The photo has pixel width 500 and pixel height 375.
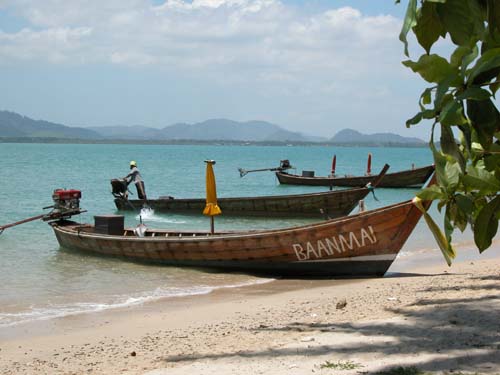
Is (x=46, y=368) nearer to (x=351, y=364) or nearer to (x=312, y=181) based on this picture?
(x=351, y=364)

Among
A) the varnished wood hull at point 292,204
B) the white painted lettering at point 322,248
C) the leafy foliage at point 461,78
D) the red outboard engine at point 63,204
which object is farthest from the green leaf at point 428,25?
the varnished wood hull at point 292,204

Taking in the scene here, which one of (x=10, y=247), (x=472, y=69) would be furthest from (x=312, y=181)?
(x=472, y=69)

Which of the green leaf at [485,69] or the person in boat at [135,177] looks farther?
the person in boat at [135,177]

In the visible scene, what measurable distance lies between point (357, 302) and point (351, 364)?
12.5 feet

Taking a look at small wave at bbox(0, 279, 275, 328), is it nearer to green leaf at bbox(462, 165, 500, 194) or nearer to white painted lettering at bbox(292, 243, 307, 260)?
white painted lettering at bbox(292, 243, 307, 260)

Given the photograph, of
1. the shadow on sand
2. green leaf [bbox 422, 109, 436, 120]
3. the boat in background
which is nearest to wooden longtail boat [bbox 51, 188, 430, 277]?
the shadow on sand

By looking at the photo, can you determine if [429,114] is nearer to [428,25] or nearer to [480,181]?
[428,25]

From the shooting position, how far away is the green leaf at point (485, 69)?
3104 mm

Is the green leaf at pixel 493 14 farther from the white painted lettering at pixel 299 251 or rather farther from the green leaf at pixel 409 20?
the white painted lettering at pixel 299 251

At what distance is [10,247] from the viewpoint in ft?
60.9

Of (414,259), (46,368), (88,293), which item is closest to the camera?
(46,368)

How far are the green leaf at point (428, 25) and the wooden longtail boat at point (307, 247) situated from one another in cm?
857

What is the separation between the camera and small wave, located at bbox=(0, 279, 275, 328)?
1045 cm

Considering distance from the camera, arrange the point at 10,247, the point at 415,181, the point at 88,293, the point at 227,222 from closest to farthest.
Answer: the point at 88,293, the point at 10,247, the point at 227,222, the point at 415,181
